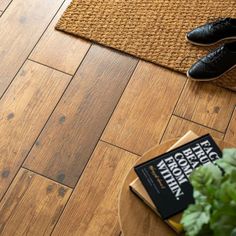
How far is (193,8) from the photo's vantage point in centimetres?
177

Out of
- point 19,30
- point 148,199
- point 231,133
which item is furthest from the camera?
point 19,30

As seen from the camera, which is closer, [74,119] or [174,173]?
[174,173]

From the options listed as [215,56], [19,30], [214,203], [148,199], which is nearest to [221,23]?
[215,56]

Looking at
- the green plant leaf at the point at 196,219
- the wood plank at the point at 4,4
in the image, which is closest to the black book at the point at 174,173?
the green plant leaf at the point at 196,219

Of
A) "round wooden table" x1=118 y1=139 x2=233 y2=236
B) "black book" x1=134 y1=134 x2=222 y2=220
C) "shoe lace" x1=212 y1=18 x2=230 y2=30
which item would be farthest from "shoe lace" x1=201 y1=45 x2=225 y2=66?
"round wooden table" x1=118 y1=139 x2=233 y2=236

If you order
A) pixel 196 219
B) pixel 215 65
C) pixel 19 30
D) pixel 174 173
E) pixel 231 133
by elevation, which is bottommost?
pixel 231 133

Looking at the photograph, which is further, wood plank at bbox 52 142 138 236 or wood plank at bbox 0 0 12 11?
wood plank at bbox 0 0 12 11

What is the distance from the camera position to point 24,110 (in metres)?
1.49

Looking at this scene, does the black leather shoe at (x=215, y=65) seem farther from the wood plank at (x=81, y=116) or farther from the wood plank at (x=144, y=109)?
the wood plank at (x=81, y=116)

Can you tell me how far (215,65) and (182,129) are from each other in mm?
292

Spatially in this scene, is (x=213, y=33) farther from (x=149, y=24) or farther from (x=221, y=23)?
(x=149, y=24)

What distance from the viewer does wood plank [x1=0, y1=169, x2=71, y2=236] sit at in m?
1.26

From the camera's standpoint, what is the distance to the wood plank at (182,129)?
1458 mm

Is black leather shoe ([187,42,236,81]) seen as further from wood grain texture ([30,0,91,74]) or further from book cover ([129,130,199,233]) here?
book cover ([129,130,199,233])
